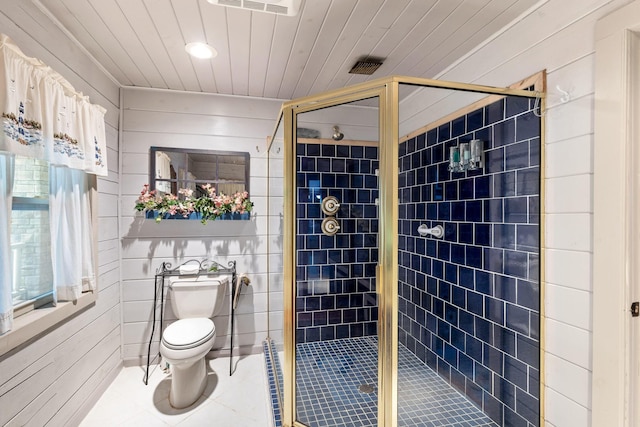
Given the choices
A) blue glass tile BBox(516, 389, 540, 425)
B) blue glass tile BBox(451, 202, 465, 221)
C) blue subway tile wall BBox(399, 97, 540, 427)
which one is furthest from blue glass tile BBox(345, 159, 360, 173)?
blue glass tile BBox(516, 389, 540, 425)

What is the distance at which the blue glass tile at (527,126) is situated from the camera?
1483 mm

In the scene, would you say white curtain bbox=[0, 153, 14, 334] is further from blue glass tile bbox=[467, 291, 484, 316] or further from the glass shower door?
blue glass tile bbox=[467, 291, 484, 316]

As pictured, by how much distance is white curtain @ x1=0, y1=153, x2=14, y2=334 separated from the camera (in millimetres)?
1213

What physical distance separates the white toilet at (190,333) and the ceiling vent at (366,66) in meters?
1.90

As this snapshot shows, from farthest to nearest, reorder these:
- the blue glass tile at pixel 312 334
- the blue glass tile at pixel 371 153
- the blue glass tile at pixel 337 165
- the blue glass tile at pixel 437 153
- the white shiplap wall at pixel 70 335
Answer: the blue glass tile at pixel 337 165
the blue glass tile at pixel 312 334
the blue glass tile at pixel 437 153
the blue glass tile at pixel 371 153
the white shiplap wall at pixel 70 335

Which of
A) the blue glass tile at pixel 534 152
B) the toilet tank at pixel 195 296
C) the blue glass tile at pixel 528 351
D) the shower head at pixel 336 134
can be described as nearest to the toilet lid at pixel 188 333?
the toilet tank at pixel 195 296

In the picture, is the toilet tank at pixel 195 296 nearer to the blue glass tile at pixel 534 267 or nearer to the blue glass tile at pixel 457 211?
the blue glass tile at pixel 457 211

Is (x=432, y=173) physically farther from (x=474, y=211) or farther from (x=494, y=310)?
(x=494, y=310)

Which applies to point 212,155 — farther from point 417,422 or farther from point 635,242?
point 635,242

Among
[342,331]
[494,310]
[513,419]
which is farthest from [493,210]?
[342,331]

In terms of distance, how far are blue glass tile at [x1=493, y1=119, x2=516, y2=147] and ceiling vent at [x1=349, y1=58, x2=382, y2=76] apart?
90 cm

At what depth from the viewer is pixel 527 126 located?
1.52 m

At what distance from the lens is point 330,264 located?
101 inches

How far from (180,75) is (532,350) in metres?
2.82
